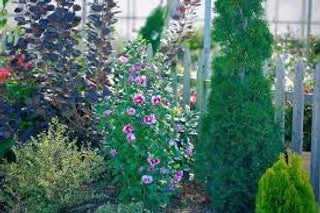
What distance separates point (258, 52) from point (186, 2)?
198cm

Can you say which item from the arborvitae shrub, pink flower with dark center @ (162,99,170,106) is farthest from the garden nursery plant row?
the arborvitae shrub

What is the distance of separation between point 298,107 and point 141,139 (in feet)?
3.66

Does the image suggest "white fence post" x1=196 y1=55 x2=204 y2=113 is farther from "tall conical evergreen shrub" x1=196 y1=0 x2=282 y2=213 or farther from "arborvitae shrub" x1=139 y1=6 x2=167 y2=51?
"arborvitae shrub" x1=139 y1=6 x2=167 y2=51

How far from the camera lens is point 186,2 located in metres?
6.61

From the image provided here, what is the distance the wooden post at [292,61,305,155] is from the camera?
4.91 m

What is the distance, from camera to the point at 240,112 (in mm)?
4734

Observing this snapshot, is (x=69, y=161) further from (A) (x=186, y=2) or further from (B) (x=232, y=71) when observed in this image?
(A) (x=186, y=2)

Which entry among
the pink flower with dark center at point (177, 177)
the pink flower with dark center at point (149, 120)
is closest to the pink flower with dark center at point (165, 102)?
the pink flower with dark center at point (149, 120)

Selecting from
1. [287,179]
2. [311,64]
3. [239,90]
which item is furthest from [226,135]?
[311,64]

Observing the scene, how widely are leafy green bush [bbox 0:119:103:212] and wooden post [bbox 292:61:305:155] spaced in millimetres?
1402

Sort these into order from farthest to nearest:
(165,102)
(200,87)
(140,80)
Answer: (200,87), (165,102), (140,80)

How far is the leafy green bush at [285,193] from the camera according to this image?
13.5ft

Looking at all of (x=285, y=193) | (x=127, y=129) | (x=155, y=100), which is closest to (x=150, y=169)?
(x=127, y=129)

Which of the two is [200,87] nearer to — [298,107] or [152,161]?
[298,107]
